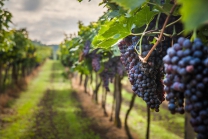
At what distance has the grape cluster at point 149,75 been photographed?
178cm

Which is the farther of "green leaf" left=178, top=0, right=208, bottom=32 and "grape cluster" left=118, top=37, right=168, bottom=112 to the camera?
"grape cluster" left=118, top=37, right=168, bottom=112

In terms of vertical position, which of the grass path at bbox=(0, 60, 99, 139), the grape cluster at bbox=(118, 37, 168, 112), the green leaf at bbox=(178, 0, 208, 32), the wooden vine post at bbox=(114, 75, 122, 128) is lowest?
the grass path at bbox=(0, 60, 99, 139)

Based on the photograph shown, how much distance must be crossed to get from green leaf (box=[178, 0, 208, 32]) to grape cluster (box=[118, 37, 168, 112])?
0.91 m

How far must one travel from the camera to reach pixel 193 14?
837mm

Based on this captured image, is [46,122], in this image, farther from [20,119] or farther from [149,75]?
[149,75]

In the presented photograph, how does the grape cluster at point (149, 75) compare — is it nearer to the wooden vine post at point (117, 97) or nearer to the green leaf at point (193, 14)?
the green leaf at point (193, 14)

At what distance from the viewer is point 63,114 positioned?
45.3 ft

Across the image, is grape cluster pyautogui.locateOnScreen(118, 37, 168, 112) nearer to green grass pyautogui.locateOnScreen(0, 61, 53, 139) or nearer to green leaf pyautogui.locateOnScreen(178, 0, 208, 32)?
green leaf pyautogui.locateOnScreen(178, 0, 208, 32)

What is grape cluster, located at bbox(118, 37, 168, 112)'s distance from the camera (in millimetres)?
1783

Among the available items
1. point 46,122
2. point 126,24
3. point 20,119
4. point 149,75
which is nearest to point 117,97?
point 46,122

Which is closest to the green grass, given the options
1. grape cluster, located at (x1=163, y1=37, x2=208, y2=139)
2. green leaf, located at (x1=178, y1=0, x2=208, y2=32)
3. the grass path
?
the grass path

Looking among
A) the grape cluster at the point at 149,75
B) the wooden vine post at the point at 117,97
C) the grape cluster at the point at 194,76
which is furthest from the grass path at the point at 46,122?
the grape cluster at the point at 194,76

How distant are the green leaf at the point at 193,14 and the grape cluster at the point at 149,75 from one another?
2.98 ft

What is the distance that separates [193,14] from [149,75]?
1.03 meters
